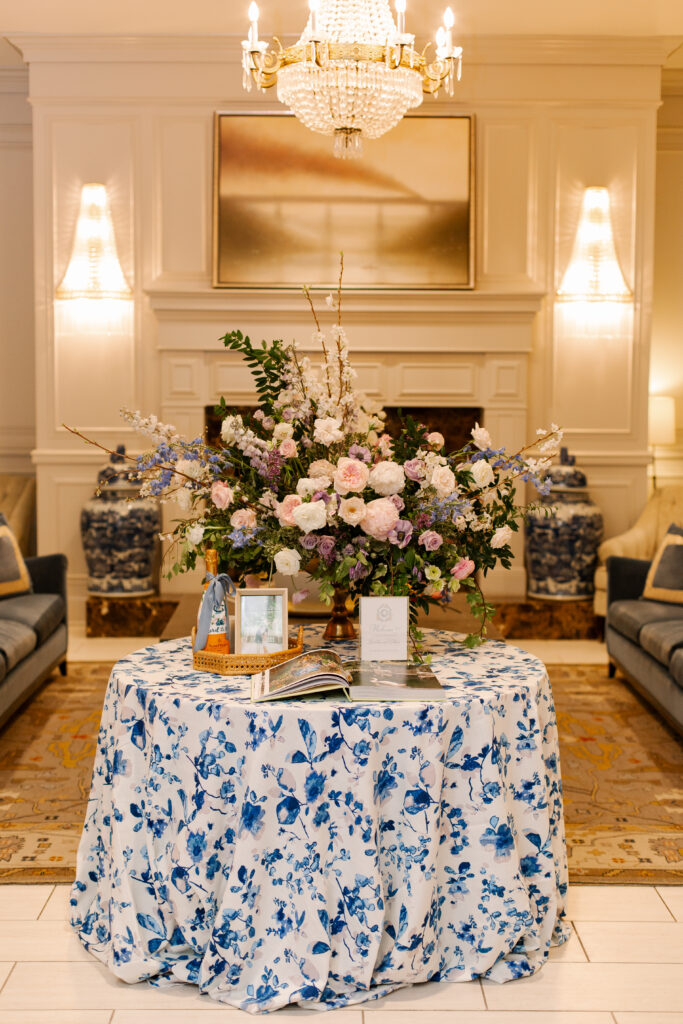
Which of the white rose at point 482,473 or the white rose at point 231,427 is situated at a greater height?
the white rose at point 231,427

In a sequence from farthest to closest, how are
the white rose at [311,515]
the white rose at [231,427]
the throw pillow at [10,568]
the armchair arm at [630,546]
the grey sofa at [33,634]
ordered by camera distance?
1. the armchair arm at [630,546]
2. the throw pillow at [10,568]
3. the grey sofa at [33,634]
4. the white rose at [231,427]
5. the white rose at [311,515]

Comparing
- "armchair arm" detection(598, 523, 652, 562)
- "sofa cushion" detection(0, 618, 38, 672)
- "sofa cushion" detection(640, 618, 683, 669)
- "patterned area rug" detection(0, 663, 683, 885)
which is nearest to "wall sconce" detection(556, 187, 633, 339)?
"armchair arm" detection(598, 523, 652, 562)

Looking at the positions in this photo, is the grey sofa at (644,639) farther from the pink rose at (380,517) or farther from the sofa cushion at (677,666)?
the pink rose at (380,517)

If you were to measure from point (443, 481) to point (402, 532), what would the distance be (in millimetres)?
159

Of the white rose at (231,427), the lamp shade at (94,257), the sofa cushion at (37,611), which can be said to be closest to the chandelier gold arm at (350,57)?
the white rose at (231,427)

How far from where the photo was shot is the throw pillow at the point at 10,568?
4.65 meters

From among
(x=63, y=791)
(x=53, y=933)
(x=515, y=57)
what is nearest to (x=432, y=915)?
(x=53, y=933)

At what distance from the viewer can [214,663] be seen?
252 cm

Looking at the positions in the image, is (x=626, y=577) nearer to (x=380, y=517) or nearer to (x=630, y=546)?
(x=630, y=546)

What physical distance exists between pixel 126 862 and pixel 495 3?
4.86m

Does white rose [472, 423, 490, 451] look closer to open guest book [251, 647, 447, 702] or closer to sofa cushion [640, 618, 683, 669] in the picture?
open guest book [251, 647, 447, 702]

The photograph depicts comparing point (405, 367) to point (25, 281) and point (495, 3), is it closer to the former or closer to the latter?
point (495, 3)

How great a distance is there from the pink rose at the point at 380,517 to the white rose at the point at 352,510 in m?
0.02

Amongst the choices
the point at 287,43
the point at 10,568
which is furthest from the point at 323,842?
the point at 287,43
